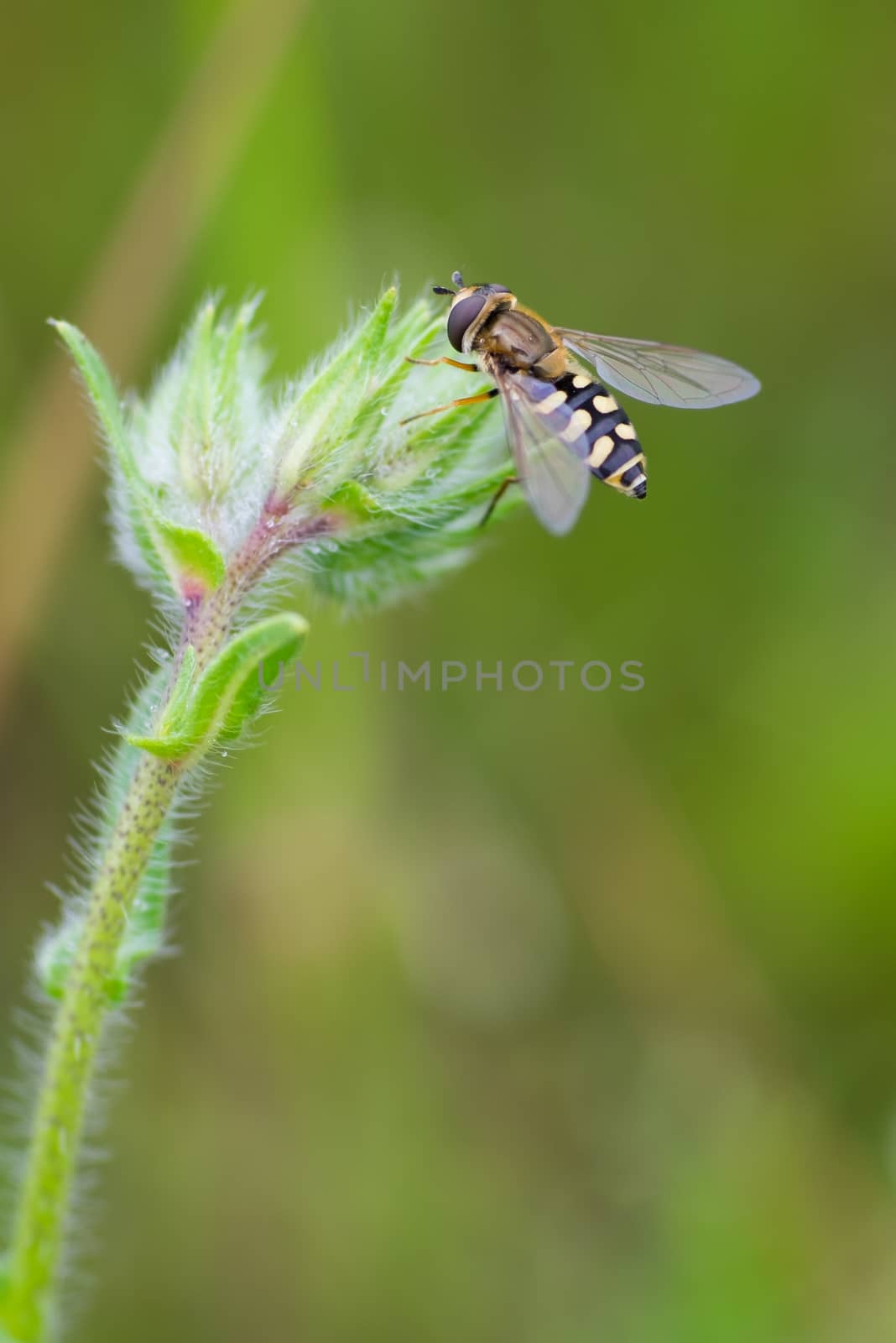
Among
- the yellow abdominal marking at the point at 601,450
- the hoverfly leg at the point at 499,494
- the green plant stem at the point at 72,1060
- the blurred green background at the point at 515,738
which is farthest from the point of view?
the blurred green background at the point at 515,738

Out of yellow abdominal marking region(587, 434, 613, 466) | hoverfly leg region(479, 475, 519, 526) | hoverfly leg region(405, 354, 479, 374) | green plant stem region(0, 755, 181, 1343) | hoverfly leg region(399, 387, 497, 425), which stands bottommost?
green plant stem region(0, 755, 181, 1343)

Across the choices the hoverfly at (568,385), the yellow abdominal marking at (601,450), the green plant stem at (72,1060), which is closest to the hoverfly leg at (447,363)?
the hoverfly at (568,385)

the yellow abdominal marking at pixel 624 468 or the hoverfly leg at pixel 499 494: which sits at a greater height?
the yellow abdominal marking at pixel 624 468

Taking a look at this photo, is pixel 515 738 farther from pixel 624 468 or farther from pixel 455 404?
pixel 455 404

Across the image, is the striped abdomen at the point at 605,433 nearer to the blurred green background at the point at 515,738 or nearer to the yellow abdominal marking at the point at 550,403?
the yellow abdominal marking at the point at 550,403

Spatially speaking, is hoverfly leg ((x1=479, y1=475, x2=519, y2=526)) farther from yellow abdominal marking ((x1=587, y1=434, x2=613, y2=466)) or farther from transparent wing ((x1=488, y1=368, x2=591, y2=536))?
yellow abdominal marking ((x1=587, y1=434, x2=613, y2=466))

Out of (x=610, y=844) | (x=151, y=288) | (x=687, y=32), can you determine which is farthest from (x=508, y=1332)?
(x=687, y=32)

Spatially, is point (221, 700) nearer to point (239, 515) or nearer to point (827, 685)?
point (239, 515)

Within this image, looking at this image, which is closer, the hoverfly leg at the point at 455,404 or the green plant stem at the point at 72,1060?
the green plant stem at the point at 72,1060

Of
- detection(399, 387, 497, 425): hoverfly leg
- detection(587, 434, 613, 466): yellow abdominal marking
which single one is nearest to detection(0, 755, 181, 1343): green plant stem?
detection(399, 387, 497, 425): hoverfly leg
